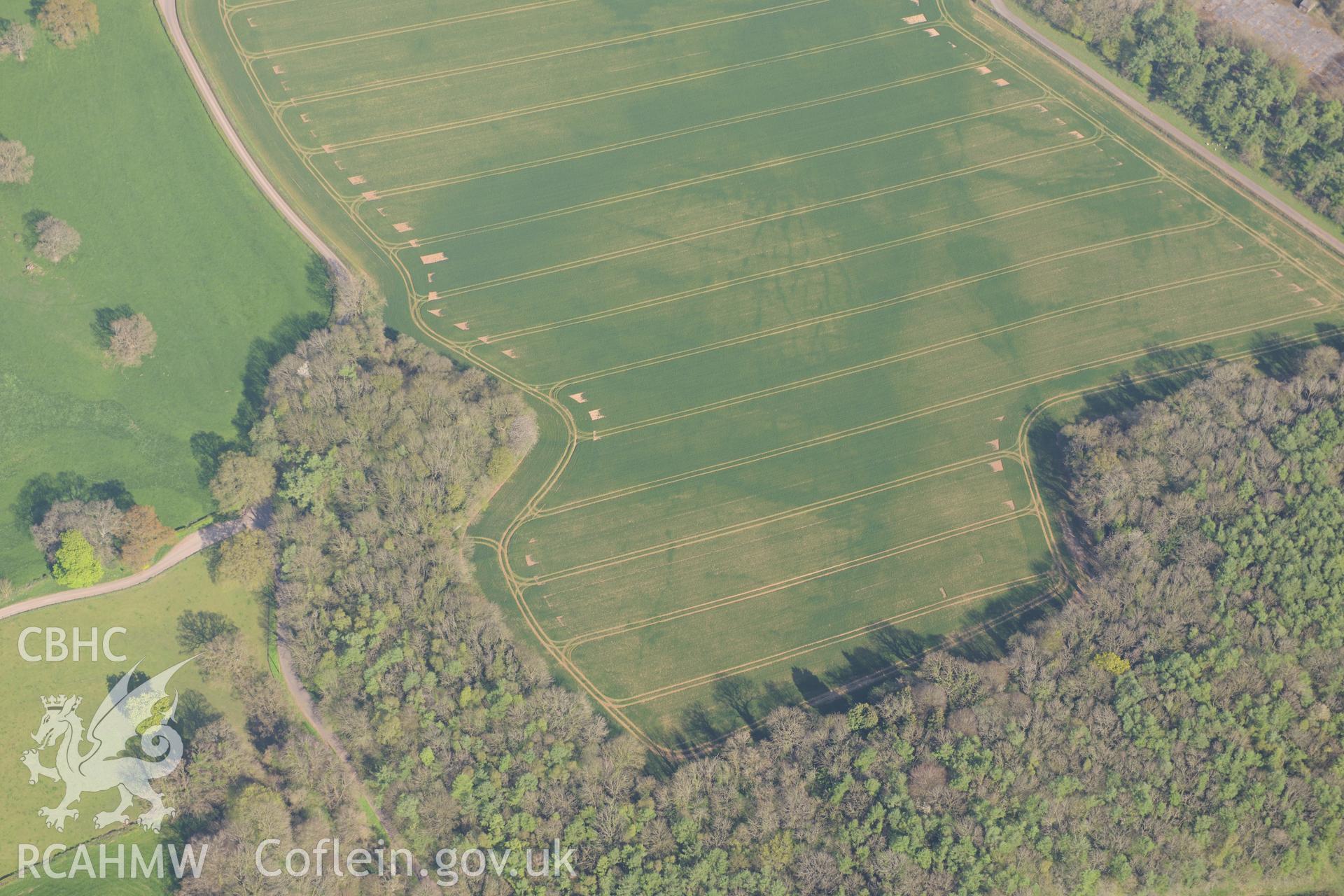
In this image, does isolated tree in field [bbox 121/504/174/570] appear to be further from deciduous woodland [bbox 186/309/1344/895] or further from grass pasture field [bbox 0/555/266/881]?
deciduous woodland [bbox 186/309/1344/895]

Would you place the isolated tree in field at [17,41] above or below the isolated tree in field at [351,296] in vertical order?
above

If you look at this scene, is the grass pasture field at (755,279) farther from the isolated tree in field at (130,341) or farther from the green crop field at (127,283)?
the isolated tree in field at (130,341)

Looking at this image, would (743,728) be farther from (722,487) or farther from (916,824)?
Answer: (722,487)

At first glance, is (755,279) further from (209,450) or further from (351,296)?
(209,450)

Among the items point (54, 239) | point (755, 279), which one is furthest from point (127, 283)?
point (755, 279)

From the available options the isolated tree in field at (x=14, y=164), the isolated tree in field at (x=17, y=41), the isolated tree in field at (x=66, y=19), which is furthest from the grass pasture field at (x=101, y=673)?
the isolated tree in field at (x=66, y=19)

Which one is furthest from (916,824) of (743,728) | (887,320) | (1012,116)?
(1012,116)

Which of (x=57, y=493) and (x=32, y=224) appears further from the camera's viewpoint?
(x=32, y=224)
